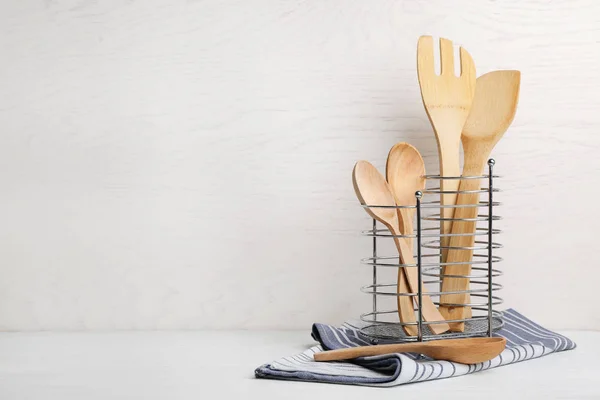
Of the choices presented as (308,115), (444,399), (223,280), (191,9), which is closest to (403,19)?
(308,115)

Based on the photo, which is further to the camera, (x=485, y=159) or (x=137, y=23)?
(x=137, y=23)

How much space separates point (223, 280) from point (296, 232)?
13 centimetres

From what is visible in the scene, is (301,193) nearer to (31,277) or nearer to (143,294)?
(143,294)

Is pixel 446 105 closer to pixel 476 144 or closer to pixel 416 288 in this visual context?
pixel 476 144

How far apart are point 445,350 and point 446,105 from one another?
1.11 ft

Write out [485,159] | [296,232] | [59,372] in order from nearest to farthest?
[59,372] < [485,159] < [296,232]

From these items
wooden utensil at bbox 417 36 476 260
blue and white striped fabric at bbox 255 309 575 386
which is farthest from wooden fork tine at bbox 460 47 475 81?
blue and white striped fabric at bbox 255 309 575 386

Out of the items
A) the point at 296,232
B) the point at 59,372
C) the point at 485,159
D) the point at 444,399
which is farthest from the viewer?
the point at 296,232

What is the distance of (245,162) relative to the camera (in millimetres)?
1056

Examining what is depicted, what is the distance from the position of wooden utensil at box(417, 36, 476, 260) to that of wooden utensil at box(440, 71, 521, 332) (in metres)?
0.02

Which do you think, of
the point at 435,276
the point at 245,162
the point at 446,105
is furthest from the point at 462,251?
the point at 245,162

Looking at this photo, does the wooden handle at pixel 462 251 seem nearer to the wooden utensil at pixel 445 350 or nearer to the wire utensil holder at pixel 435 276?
the wire utensil holder at pixel 435 276

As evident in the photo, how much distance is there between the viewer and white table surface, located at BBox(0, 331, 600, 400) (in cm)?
69

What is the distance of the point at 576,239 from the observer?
3.44 feet
